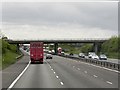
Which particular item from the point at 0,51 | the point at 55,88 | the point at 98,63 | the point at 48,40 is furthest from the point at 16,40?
the point at 55,88

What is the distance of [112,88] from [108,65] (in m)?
29.8

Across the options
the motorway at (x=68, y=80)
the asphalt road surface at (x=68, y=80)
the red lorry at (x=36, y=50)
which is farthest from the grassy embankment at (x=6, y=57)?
the asphalt road surface at (x=68, y=80)

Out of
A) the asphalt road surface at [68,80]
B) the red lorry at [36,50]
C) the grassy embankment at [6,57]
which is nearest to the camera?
the asphalt road surface at [68,80]

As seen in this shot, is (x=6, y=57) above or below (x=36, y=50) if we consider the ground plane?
below

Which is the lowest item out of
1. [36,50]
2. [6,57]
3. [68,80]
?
[6,57]

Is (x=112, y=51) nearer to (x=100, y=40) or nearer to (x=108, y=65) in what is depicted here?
(x=100, y=40)

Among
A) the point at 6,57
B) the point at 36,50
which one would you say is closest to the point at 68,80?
the point at 36,50

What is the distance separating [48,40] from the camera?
439ft

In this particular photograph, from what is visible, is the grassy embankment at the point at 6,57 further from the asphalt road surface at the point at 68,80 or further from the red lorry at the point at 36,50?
the asphalt road surface at the point at 68,80

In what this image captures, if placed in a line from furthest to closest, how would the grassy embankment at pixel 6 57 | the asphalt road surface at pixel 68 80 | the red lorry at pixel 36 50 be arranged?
the red lorry at pixel 36 50 < the grassy embankment at pixel 6 57 < the asphalt road surface at pixel 68 80

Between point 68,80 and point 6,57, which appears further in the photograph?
point 6,57

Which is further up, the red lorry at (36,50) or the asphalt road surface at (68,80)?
the red lorry at (36,50)

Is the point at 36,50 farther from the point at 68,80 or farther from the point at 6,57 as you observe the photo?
the point at 68,80

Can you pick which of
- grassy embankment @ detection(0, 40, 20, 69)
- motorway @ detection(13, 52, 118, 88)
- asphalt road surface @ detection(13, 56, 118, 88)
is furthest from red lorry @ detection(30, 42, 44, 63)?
asphalt road surface @ detection(13, 56, 118, 88)
